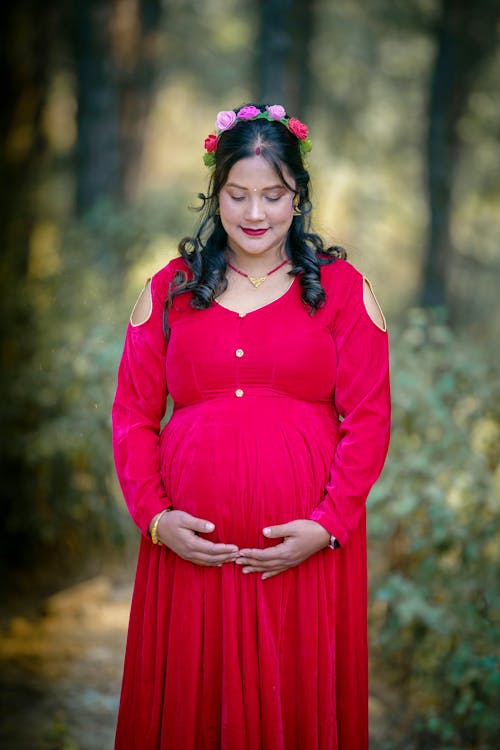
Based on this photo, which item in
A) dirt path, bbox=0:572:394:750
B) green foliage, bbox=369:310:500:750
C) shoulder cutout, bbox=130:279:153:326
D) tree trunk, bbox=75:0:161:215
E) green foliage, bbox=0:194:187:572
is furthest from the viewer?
tree trunk, bbox=75:0:161:215

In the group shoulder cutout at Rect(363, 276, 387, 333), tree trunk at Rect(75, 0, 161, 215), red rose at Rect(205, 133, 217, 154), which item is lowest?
shoulder cutout at Rect(363, 276, 387, 333)

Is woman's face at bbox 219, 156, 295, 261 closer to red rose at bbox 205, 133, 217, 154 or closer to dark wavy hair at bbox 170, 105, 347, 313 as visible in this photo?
dark wavy hair at bbox 170, 105, 347, 313

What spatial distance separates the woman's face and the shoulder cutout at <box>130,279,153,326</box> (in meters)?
0.30

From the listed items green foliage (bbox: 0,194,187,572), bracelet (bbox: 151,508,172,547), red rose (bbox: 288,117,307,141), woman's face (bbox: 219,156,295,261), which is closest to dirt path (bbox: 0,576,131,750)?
green foliage (bbox: 0,194,187,572)

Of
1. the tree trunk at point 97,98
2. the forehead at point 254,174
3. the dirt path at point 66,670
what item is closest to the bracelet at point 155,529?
the forehead at point 254,174

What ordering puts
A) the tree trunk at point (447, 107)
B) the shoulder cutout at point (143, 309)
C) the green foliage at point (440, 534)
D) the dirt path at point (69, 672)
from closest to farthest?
1. the shoulder cutout at point (143, 309)
2. the green foliage at point (440, 534)
3. the dirt path at point (69, 672)
4. the tree trunk at point (447, 107)

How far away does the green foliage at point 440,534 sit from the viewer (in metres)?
3.51

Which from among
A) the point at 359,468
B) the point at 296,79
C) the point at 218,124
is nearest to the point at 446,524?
the point at 359,468

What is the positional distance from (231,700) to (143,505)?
1.82ft

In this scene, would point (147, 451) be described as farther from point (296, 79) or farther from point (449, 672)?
point (296, 79)

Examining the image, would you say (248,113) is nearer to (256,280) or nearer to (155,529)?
(256,280)

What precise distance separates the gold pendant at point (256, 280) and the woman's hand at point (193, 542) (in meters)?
0.66

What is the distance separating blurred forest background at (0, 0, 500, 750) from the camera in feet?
12.4

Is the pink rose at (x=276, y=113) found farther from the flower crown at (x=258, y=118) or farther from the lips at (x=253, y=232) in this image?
the lips at (x=253, y=232)
